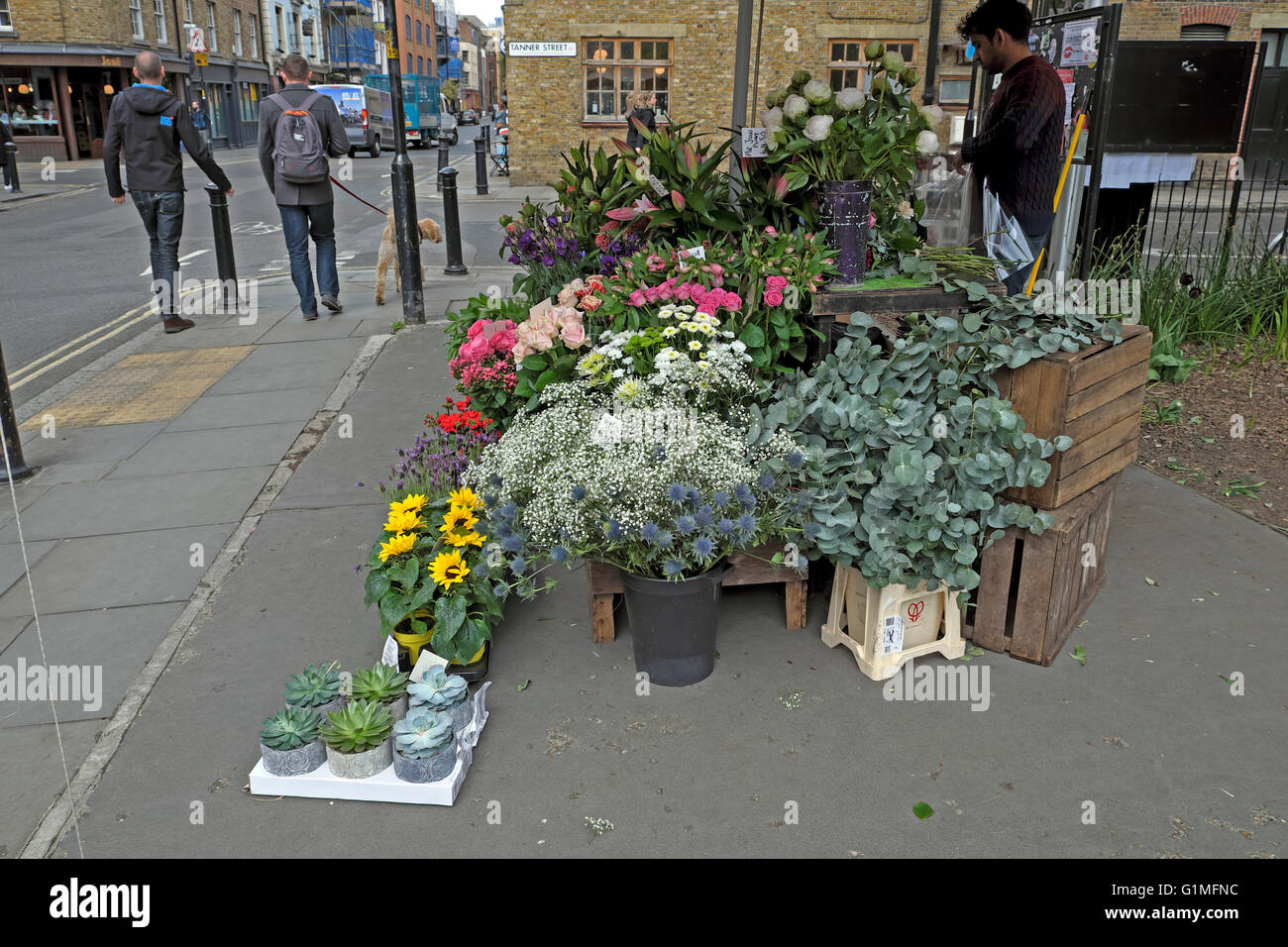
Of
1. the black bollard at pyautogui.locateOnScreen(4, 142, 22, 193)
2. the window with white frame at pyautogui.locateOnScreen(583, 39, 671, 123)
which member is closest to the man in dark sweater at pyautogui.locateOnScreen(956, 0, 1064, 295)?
the window with white frame at pyautogui.locateOnScreen(583, 39, 671, 123)

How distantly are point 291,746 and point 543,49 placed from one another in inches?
853

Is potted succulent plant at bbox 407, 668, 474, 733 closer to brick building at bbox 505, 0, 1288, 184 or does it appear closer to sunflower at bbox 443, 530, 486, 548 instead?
sunflower at bbox 443, 530, 486, 548

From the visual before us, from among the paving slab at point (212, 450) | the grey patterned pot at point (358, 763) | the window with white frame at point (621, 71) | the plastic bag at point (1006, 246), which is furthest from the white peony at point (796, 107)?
the window with white frame at point (621, 71)

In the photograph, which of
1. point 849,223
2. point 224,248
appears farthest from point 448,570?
point 224,248

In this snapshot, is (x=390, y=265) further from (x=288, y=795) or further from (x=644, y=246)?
(x=288, y=795)

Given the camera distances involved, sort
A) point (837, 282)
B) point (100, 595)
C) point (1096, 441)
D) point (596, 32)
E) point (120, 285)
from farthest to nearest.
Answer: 1. point (596, 32)
2. point (120, 285)
3. point (100, 595)
4. point (837, 282)
5. point (1096, 441)

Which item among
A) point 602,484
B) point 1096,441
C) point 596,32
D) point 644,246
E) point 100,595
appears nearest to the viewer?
point 602,484

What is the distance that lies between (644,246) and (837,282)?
1022mm

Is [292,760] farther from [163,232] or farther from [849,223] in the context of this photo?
[163,232]

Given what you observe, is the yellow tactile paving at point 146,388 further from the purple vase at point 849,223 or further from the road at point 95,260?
the purple vase at point 849,223

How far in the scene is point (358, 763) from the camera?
2.97 m

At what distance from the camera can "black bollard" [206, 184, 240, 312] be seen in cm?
965

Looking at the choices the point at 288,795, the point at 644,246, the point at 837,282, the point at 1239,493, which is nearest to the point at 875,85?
the point at 837,282
